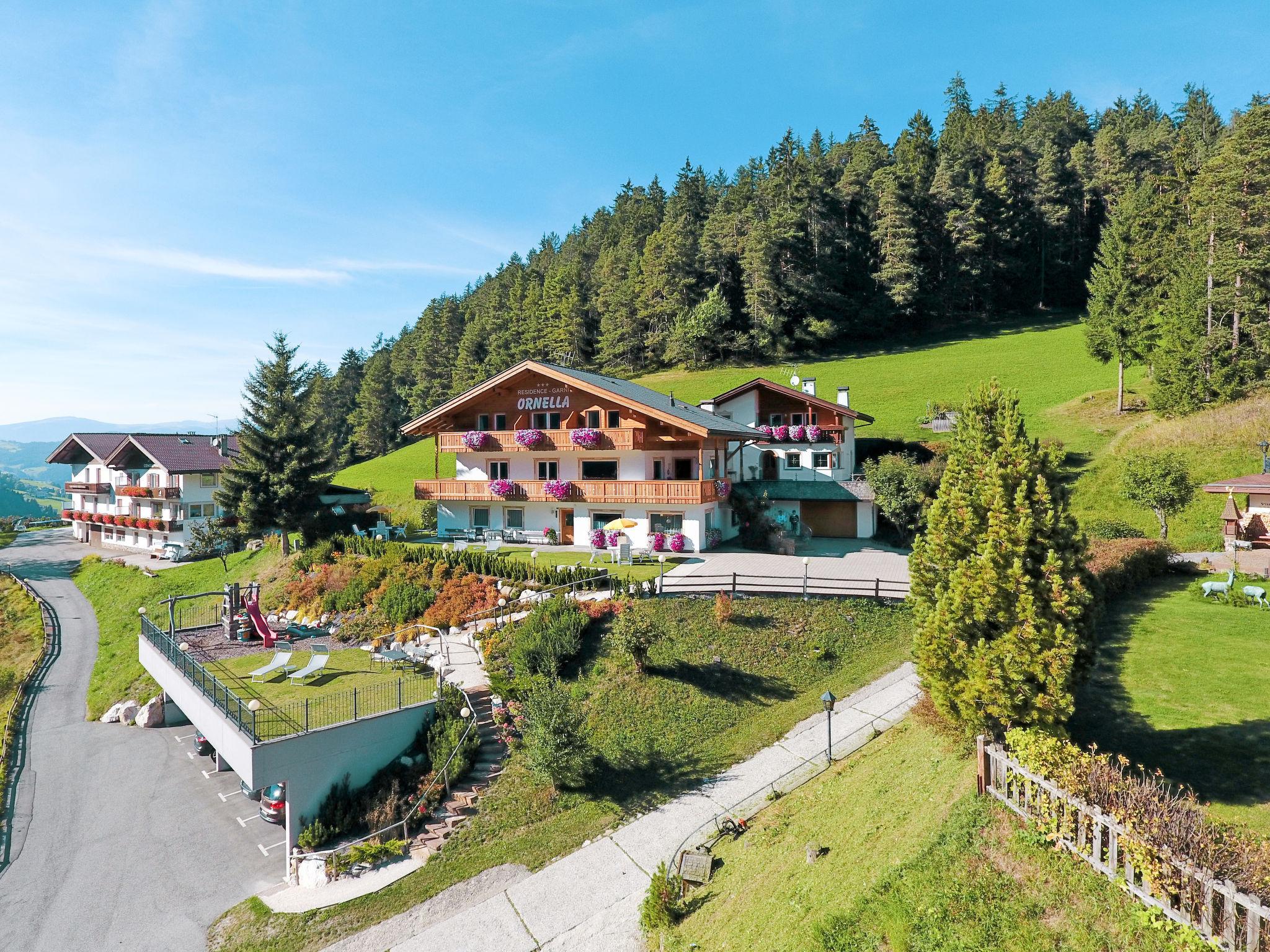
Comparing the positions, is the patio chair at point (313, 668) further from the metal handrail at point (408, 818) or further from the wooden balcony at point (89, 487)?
the wooden balcony at point (89, 487)

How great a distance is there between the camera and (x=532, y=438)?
110 ft

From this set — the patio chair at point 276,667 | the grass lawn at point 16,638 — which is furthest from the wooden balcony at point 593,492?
the grass lawn at point 16,638

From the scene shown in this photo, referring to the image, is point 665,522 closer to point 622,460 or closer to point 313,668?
point 622,460

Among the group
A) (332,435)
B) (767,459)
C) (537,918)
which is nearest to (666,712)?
(537,918)

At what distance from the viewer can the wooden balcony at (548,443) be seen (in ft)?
105

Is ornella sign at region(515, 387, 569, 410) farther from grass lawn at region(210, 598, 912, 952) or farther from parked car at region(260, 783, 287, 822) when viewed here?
parked car at region(260, 783, 287, 822)

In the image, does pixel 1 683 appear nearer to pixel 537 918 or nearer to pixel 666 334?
pixel 537 918

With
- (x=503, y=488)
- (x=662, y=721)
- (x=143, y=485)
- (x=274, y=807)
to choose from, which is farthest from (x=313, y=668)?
(x=143, y=485)

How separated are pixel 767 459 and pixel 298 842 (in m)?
31.2

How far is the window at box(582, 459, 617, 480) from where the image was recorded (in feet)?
111

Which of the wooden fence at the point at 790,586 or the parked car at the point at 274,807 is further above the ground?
the wooden fence at the point at 790,586

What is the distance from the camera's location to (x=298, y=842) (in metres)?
15.6

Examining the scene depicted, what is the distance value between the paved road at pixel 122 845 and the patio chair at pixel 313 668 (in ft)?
11.7

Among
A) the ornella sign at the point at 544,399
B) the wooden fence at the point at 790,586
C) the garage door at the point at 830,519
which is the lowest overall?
the wooden fence at the point at 790,586
